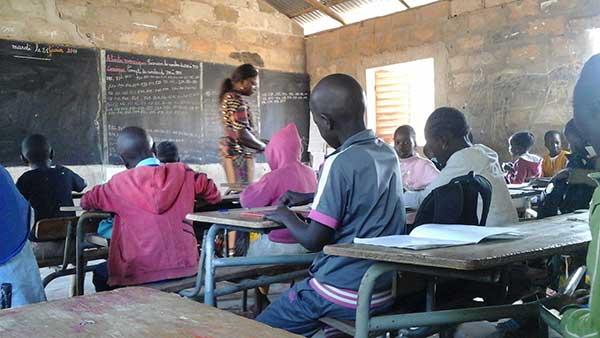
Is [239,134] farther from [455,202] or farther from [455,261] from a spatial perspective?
[455,261]

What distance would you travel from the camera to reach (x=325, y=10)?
777cm

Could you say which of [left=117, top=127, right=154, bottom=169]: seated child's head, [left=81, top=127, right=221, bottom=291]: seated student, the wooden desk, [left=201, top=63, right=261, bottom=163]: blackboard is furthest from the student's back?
[left=201, top=63, right=261, bottom=163]: blackboard

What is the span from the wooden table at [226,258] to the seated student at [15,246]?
0.57 meters

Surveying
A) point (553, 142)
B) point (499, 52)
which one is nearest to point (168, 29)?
point (499, 52)

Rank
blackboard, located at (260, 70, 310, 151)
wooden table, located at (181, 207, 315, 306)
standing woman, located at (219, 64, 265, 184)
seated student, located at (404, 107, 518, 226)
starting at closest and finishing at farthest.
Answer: wooden table, located at (181, 207, 315, 306) < seated student, located at (404, 107, 518, 226) < standing woman, located at (219, 64, 265, 184) < blackboard, located at (260, 70, 310, 151)

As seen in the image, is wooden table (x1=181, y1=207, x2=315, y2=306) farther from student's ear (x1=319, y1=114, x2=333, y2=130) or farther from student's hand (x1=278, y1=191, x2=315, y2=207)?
student's ear (x1=319, y1=114, x2=333, y2=130)

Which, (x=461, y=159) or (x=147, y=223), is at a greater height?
(x=461, y=159)

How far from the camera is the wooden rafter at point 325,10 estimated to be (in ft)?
25.2

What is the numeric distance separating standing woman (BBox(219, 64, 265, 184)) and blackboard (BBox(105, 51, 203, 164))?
2.03m

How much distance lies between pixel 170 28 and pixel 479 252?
21.0ft

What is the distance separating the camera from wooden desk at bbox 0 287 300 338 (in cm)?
88

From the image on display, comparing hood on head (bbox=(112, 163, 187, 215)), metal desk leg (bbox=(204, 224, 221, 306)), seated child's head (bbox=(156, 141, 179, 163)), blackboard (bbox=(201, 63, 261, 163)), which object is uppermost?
blackboard (bbox=(201, 63, 261, 163))

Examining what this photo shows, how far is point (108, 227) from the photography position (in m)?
3.04

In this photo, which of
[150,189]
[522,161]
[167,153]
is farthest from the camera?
[522,161]
